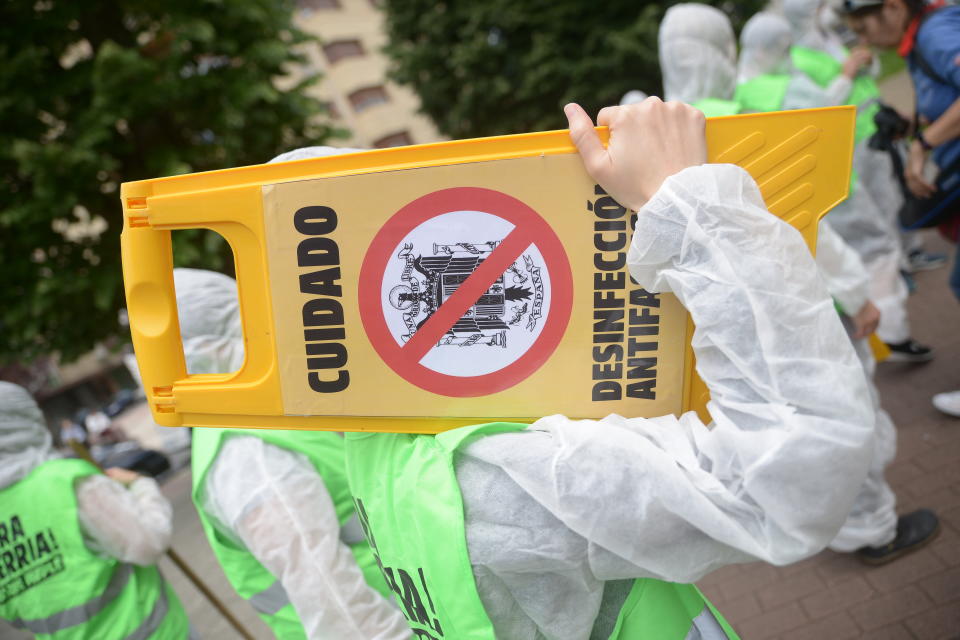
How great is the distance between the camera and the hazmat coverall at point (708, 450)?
36.8 inches

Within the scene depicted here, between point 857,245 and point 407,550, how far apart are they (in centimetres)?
399

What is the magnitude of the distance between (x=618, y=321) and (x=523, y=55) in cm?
1006

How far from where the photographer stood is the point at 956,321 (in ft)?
15.2

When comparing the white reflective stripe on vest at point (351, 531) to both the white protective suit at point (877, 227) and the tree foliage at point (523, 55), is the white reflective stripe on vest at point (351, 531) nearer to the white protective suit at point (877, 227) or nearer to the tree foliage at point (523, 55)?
the white protective suit at point (877, 227)

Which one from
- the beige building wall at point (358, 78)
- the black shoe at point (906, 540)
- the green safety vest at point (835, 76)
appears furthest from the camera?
the beige building wall at point (358, 78)

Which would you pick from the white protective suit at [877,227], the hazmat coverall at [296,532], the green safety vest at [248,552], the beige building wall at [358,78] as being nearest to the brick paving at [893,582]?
the white protective suit at [877,227]

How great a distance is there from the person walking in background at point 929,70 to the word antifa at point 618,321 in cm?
235

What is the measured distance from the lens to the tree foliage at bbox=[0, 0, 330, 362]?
598 centimetres

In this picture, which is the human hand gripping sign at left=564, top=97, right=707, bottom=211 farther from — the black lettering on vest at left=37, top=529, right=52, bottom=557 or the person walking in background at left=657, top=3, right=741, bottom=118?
the person walking in background at left=657, top=3, right=741, bottom=118

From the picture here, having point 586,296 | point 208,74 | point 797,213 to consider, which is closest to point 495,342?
point 586,296

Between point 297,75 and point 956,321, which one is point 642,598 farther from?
point 297,75

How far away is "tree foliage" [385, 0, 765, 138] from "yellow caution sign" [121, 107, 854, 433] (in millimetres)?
8953

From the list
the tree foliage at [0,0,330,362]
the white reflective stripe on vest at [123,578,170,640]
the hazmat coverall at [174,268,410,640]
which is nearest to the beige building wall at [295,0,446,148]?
the tree foliage at [0,0,330,362]

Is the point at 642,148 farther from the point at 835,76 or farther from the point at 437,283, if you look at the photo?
the point at 835,76
